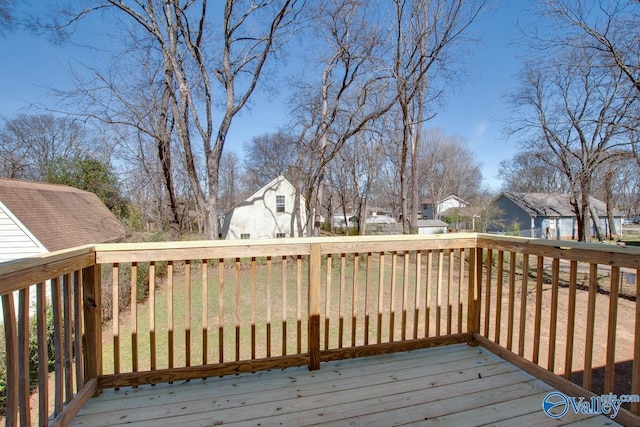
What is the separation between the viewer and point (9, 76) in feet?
26.5

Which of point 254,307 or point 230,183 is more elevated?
point 230,183

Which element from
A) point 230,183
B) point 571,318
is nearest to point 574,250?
point 571,318

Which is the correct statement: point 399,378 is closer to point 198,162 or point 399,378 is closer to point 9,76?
point 9,76

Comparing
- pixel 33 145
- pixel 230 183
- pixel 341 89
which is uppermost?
pixel 341 89

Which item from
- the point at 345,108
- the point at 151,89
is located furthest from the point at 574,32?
the point at 151,89

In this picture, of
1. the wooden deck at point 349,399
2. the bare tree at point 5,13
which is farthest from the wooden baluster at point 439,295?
the bare tree at point 5,13

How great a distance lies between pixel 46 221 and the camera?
9.02 m

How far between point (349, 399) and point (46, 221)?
11.0 metres

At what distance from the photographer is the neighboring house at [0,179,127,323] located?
7.84 meters

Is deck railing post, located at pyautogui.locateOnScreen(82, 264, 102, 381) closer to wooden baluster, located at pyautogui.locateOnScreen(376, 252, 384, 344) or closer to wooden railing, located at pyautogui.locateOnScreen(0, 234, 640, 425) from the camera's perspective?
wooden railing, located at pyautogui.locateOnScreen(0, 234, 640, 425)

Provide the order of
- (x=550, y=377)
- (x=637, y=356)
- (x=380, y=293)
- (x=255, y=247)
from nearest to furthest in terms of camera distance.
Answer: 1. (x=637, y=356)
2. (x=550, y=377)
3. (x=255, y=247)
4. (x=380, y=293)

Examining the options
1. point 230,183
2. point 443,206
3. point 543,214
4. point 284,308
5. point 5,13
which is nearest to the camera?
point 284,308

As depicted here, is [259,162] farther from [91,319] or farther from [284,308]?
[91,319]

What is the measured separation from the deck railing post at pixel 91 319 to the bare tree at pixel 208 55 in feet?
27.6
